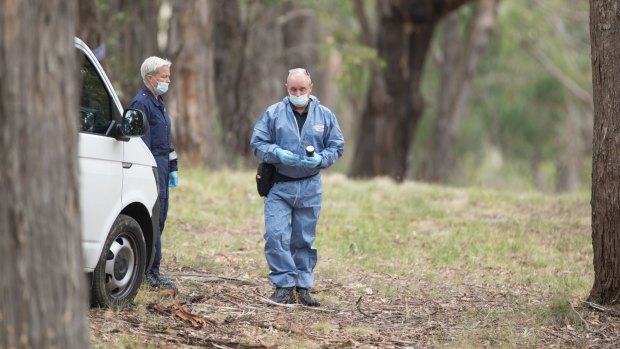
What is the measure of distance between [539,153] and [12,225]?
43.2 meters

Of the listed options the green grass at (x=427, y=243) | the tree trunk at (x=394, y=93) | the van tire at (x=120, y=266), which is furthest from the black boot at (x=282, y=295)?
the tree trunk at (x=394, y=93)

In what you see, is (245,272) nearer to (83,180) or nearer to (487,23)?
(83,180)

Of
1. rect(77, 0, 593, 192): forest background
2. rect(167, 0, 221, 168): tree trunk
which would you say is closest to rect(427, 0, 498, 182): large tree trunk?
rect(77, 0, 593, 192): forest background

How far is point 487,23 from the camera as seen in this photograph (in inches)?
1144

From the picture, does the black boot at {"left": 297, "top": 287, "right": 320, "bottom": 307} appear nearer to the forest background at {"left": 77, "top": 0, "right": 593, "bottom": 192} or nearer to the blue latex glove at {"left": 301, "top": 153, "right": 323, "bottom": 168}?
the blue latex glove at {"left": 301, "top": 153, "right": 323, "bottom": 168}

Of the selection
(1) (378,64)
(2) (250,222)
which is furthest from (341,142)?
(1) (378,64)

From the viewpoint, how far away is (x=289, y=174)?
8258mm

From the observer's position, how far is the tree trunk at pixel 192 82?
695 inches

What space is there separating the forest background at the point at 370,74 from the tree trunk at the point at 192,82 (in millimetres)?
17

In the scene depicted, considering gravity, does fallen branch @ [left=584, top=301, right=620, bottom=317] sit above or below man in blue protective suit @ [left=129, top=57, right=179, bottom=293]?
below

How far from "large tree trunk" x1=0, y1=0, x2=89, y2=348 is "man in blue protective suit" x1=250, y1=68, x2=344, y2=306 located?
11.4 feet

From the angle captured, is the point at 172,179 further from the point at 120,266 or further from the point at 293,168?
the point at 120,266

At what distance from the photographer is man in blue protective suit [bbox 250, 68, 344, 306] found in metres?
8.21

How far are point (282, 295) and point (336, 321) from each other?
0.63 meters
